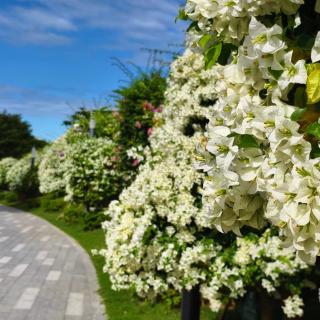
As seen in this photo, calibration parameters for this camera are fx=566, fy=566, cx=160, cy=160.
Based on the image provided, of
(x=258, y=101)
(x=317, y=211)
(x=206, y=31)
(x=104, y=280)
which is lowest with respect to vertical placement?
(x=104, y=280)

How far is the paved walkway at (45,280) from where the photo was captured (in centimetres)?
822

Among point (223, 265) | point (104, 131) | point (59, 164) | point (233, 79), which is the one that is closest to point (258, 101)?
point (233, 79)

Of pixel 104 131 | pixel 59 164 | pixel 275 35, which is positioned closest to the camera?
pixel 275 35

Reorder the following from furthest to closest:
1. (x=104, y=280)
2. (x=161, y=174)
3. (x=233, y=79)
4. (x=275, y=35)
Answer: (x=104, y=280) → (x=161, y=174) → (x=233, y=79) → (x=275, y=35)

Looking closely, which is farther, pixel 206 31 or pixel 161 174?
pixel 161 174

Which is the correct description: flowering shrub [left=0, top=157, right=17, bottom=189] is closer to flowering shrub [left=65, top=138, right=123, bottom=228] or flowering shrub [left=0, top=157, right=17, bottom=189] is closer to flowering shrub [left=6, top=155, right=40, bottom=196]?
flowering shrub [left=6, top=155, right=40, bottom=196]

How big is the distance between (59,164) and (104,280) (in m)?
17.8

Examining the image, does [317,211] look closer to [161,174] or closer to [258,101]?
[258,101]

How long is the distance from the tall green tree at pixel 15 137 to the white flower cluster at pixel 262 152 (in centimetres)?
5626

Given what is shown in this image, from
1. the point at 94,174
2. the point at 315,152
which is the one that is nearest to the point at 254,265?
the point at 315,152

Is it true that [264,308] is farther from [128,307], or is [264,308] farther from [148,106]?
[148,106]

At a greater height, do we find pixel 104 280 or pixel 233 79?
pixel 233 79

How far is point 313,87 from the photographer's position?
5.81 ft

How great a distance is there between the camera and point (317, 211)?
1631 millimetres
